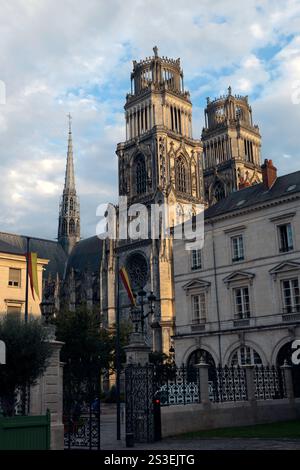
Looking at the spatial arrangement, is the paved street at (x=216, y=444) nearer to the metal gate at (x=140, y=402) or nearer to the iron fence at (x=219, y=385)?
the metal gate at (x=140, y=402)

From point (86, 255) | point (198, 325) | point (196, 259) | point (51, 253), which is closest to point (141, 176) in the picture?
point (86, 255)

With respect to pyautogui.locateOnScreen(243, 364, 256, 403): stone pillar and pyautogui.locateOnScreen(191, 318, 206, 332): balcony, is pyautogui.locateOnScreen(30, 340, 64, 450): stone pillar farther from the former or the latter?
pyautogui.locateOnScreen(191, 318, 206, 332): balcony

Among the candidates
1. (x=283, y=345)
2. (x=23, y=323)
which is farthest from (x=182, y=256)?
(x=23, y=323)

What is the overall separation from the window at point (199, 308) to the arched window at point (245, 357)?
3.28 m

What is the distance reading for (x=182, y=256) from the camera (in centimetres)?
4041

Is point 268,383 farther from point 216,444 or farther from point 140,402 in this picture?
point 216,444

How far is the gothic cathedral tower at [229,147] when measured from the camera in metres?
87.4

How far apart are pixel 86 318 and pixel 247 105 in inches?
2604

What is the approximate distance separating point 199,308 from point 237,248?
497 cm

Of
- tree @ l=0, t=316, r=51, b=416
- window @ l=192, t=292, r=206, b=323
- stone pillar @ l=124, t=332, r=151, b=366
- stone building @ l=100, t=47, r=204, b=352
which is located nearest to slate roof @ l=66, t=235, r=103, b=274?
stone building @ l=100, t=47, r=204, b=352

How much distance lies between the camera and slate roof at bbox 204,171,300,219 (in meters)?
35.9

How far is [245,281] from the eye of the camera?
36.2 m

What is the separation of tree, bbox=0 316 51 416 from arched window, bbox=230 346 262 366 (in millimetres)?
20462
